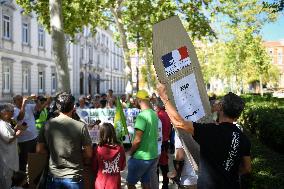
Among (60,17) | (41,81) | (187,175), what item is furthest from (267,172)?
(41,81)

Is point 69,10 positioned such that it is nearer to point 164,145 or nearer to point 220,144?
point 164,145

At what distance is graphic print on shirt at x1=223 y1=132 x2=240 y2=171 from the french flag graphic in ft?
2.58

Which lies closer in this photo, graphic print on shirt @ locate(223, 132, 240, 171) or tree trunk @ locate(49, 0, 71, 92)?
graphic print on shirt @ locate(223, 132, 240, 171)

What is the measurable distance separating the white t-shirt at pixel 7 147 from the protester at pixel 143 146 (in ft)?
5.55

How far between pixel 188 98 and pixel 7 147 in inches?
125

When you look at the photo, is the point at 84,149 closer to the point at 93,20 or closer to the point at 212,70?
the point at 93,20

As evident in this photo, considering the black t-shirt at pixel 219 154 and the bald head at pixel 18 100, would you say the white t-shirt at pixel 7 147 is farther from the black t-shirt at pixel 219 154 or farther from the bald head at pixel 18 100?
the black t-shirt at pixel 219 154

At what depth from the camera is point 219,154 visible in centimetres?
341

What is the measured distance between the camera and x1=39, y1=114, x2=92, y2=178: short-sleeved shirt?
14.4 ft

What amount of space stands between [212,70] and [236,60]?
18.6 metres

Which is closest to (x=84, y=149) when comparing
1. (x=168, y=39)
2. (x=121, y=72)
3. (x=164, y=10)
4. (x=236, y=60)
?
(x=168, y=39)

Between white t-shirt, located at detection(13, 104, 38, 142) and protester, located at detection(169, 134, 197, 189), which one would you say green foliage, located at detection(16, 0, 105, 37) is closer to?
white t-shirt, located at detection(13, 104, 38, 142)

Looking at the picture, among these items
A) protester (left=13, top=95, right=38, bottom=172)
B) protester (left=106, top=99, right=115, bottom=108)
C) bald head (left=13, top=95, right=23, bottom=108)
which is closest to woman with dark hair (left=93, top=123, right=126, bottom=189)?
protester (left=13, top=95, right=38, bottom=172)

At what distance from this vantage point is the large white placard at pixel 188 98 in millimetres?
3785
